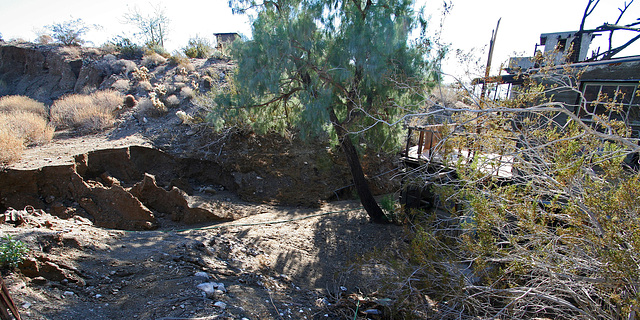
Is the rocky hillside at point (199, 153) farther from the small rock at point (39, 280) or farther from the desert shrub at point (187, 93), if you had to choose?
the small rock at point (39, 280)

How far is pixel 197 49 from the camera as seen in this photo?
1841 cm

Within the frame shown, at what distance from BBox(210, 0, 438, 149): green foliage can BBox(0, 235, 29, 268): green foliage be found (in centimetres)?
437

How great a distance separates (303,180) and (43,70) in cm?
1553

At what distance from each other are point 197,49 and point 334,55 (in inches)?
579

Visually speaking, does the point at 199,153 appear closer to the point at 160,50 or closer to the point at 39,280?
the point at 39,280

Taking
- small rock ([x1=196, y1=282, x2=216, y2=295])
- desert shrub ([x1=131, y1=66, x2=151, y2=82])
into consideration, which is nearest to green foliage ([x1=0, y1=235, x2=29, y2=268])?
small rock ([x1=196, y1=282, x2=216, y2=295])

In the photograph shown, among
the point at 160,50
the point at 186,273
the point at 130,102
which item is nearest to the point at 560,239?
the point at 186,273

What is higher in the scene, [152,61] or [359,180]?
[152,61]

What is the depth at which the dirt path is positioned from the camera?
3.18 meters

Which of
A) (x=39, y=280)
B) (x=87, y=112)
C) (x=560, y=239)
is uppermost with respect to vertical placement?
(x=87, y=112)

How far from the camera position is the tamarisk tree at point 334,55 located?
243 inches

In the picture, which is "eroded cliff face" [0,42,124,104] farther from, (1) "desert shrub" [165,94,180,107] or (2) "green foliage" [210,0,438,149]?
(2) "green foliage" [210,0,438,149]

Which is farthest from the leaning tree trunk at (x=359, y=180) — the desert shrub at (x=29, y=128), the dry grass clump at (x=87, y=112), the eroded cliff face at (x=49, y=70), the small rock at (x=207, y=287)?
the eroded cliff face at (x=49, y=70)

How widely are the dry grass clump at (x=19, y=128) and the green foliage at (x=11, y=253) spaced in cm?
571
